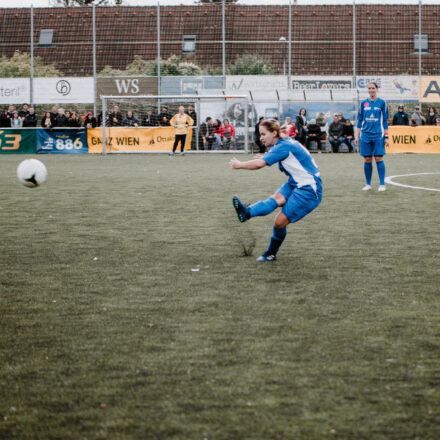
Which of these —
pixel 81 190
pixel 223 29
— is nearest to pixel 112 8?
pixel 223 29

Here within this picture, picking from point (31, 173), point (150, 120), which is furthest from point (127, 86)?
point (31, 173)

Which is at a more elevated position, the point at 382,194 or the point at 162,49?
the point at 162,49

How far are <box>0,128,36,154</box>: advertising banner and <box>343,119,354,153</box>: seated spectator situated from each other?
11902 mm

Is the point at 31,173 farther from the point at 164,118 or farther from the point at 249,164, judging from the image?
the point at 164,118

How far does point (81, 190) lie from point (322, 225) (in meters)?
5.93

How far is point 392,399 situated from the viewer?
3.26 m

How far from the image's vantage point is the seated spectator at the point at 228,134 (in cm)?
2897

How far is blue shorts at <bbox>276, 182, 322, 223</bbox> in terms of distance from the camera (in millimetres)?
6645

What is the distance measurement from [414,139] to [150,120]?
33.4 feet

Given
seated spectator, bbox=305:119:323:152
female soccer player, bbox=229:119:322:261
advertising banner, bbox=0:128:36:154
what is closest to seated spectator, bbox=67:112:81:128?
advertising banner, bbox=0:128:36:154

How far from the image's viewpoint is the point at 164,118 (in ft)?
94.0

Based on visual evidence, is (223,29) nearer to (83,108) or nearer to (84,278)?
(83,108)

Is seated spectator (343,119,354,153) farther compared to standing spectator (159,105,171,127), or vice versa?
standing spectator (159,105,171,127)

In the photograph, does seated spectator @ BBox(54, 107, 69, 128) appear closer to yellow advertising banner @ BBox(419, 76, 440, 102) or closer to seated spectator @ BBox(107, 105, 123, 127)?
seated spectator @ BBox(107, 105, 123, 127)
